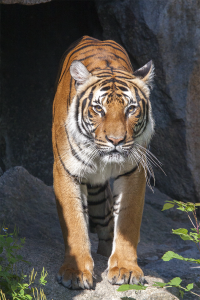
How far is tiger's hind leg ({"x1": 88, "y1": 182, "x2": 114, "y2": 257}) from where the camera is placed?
3.22m

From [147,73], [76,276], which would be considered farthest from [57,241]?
[147,73]

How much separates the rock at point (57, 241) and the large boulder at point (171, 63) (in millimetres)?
466

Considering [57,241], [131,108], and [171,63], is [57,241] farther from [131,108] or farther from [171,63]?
[171,63]

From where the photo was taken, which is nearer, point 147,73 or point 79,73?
point 79,73

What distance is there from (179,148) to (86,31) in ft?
5.97

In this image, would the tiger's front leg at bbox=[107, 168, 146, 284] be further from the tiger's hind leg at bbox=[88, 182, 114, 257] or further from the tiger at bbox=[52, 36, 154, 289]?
the tiger's hind leg at bbox=[88, 182, 114, 257]

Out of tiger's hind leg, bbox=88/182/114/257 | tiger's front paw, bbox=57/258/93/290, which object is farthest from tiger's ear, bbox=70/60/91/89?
tiger's front paw, bbox=57/258/93/290

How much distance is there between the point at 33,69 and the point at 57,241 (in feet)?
7.34

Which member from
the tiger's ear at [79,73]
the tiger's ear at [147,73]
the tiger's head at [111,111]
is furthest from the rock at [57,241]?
the tiger's ear at [147,73]

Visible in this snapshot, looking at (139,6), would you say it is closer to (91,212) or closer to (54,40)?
(54,40)

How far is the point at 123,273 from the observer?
243 centimetres

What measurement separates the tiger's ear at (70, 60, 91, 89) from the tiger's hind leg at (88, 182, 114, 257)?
0.99 m

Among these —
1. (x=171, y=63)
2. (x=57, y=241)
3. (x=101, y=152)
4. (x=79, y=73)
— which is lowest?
(x=57, y=241)

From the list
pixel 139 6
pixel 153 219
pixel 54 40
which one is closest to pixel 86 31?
pixel 54 40
